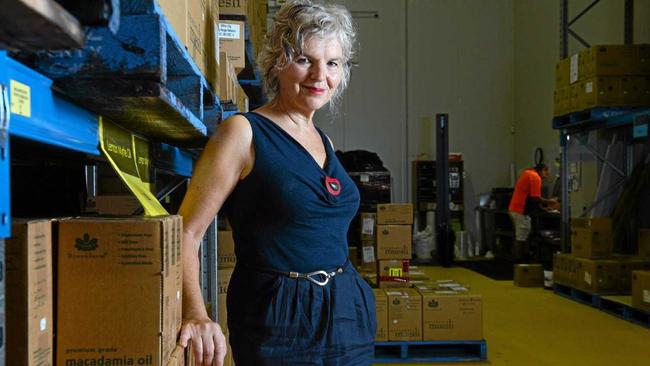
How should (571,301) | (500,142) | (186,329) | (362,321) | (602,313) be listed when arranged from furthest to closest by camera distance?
(500,142)
(571,301)
(602,313)
(362,321)
(186,329)

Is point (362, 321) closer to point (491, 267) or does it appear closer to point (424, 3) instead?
Answer: point (491, 267)

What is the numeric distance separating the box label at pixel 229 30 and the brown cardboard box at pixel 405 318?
8.48 feet

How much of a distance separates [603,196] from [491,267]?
3099mm

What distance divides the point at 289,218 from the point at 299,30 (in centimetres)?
48

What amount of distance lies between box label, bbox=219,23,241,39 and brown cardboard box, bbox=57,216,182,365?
2.17 m

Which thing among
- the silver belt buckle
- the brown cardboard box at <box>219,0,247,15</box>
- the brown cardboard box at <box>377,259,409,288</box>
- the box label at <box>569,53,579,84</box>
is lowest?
the brown cardboard box at <box>377,259,409,288</box>

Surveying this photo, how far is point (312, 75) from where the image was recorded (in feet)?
5.28

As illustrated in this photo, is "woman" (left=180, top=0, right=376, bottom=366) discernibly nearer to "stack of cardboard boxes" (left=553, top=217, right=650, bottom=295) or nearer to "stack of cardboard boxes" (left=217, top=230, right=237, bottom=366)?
"stack of cardboard boxes" (left=217, top=230, right=237, bottom=366)

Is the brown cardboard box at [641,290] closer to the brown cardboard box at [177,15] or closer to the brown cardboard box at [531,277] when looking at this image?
the brown cardboard box at [531,277]

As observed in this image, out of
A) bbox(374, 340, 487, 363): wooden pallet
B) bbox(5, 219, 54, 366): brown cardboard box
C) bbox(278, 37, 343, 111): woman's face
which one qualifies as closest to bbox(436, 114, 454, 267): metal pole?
bbox(374, 340, 487, 363): wooden pallet

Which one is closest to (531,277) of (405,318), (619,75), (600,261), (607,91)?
(600,261)

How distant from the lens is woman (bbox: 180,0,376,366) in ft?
4.79

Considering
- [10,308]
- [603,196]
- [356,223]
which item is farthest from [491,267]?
[10,308]

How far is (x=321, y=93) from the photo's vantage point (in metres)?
1.64
